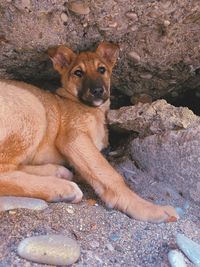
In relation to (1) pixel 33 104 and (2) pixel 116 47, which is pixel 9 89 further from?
(2) pixel 116 47

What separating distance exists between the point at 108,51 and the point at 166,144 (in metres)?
0.88

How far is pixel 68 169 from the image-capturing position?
12.3ft

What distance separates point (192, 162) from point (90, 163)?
0.71 metres

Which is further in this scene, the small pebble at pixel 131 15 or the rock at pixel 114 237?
the small pebble at pixel 131 15

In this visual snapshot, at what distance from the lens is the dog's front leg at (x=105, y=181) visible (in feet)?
10.1

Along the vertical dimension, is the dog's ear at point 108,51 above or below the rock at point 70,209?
above

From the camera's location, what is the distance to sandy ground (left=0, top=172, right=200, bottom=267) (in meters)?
2.61

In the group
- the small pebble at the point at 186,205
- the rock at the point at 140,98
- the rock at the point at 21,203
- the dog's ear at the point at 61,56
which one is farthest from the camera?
the rock at the point at 140,98

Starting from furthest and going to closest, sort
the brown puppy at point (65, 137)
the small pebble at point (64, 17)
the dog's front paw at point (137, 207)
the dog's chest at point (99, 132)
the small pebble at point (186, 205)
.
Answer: the dog's chest at point (99, 132)
the small pebble at point (64, 17)
the small pebble at point (186, 205)
the brown puppy at point (65, 137)
the dog's front paw at point (137, 207)

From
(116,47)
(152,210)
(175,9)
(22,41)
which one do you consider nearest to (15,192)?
(152,210)

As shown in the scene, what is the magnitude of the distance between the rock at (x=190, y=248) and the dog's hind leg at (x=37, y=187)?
0.78 m

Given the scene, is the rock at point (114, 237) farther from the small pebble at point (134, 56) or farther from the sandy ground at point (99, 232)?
the small pebble at point (134, 56)

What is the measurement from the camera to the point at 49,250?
2.48 m

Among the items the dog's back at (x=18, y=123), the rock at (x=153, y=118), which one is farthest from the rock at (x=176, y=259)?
the dog's back at (x=18, y=123)
